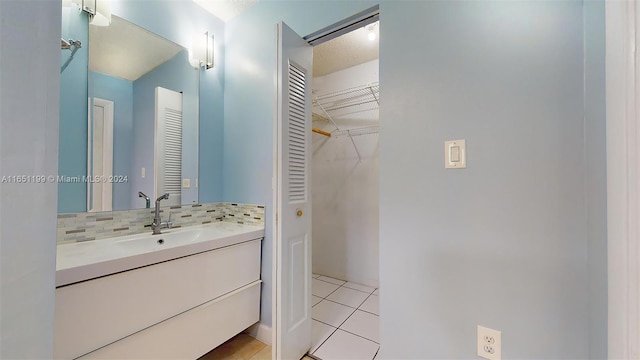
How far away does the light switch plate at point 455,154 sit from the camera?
916 mm

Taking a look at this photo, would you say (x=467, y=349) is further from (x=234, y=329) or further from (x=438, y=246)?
(x=234, y=329)

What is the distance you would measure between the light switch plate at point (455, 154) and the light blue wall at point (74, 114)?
1.88 meters

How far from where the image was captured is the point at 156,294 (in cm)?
106

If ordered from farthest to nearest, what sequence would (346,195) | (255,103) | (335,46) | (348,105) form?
1. (346,195)
2. (348,105)
3. (335,46)
4. (255,103)

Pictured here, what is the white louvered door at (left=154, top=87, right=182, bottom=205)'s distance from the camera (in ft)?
5.14

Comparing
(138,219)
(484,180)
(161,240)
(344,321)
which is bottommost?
(344,321)

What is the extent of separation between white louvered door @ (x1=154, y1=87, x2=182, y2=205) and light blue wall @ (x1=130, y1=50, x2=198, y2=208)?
1.1 inches

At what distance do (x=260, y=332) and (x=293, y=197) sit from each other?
1.05 m

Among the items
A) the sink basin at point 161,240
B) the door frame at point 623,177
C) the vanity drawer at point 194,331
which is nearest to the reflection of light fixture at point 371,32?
the door frame at point 623,177

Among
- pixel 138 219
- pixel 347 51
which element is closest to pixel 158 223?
pixel 138 219

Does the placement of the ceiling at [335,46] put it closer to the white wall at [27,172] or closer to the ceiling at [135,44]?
the ceiling at [135,44]

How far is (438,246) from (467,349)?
0.42 m

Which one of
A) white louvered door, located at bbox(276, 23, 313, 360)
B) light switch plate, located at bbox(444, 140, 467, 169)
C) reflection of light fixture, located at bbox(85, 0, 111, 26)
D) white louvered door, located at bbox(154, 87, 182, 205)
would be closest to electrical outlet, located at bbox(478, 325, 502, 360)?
light switch plate, located at bbox(444, 140, 467, 169)

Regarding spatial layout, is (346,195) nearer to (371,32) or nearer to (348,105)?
(348,105)
